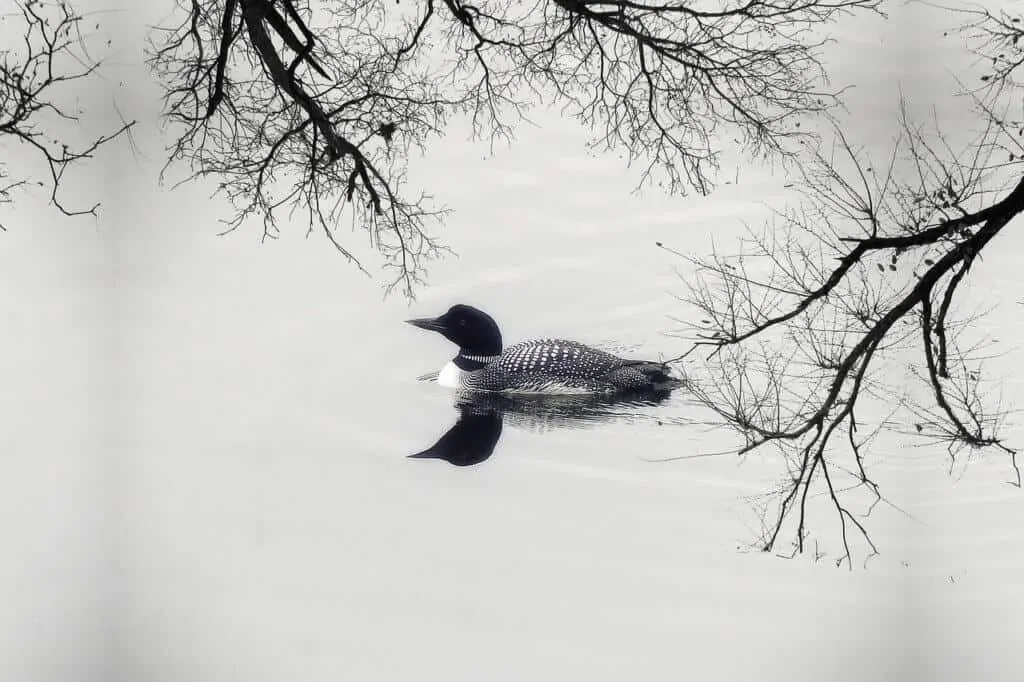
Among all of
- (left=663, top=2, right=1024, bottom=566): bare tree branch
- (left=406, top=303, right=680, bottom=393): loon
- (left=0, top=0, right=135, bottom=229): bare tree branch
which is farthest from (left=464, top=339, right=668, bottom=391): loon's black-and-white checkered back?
(left=0, top=0, right=135, bottom=229): bare tree branch

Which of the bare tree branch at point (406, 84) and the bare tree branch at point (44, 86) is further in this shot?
the bare tree branch at point (406, 84)

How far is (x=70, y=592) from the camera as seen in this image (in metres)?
2.21

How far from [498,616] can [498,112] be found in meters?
1.18

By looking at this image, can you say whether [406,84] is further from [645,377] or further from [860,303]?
[860,303]

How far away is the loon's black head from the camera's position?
2178mm

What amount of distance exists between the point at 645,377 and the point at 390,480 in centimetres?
64

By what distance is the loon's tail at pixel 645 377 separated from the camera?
220 centimetres

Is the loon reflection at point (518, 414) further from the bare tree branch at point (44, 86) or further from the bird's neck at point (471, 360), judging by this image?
the bare tree branch at point (44, 86)

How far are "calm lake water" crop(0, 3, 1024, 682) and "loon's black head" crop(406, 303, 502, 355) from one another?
26mm

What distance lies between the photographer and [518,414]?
2197 millimetres

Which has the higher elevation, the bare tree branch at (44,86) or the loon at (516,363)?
the bare tree branch at (44,86)

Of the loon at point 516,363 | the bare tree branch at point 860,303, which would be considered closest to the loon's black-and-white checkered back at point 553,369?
the loon at point 516,363

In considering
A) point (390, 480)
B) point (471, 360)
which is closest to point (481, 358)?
point (471, 360)

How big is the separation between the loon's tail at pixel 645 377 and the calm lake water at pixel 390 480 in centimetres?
3
